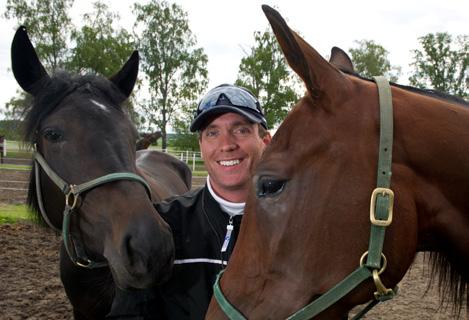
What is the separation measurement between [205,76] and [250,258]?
32.7 m

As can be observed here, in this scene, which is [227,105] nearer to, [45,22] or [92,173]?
[92,173]

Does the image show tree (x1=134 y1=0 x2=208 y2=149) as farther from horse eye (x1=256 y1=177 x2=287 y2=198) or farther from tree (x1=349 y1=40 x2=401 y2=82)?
horse eye (x1=256 y1=177 x2=287 y2=198)

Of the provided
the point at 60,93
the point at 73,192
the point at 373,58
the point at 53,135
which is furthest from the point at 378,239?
the point at 373,58

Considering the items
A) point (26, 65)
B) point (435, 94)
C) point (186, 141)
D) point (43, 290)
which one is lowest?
point (43, 290)

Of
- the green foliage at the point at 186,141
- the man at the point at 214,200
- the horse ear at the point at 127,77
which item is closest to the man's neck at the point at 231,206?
the man at the point at 214,200

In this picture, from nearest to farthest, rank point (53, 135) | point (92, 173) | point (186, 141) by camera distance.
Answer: point (92, 173)
point (53, 135)
point (186, 141)

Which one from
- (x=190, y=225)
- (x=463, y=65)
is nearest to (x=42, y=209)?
(x=190, y=225)

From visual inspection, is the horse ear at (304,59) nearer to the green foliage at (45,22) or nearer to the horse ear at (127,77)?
the horse ear at (127,77)

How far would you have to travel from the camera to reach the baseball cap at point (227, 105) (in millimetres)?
2359

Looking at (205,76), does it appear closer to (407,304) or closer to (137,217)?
(407,304)

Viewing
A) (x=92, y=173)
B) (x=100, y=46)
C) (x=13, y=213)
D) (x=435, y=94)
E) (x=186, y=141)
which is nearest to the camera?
(x=435, y=94)

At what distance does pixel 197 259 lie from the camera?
2.34 metres

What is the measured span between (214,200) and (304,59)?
113cm

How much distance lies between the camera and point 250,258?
167 centimetres
